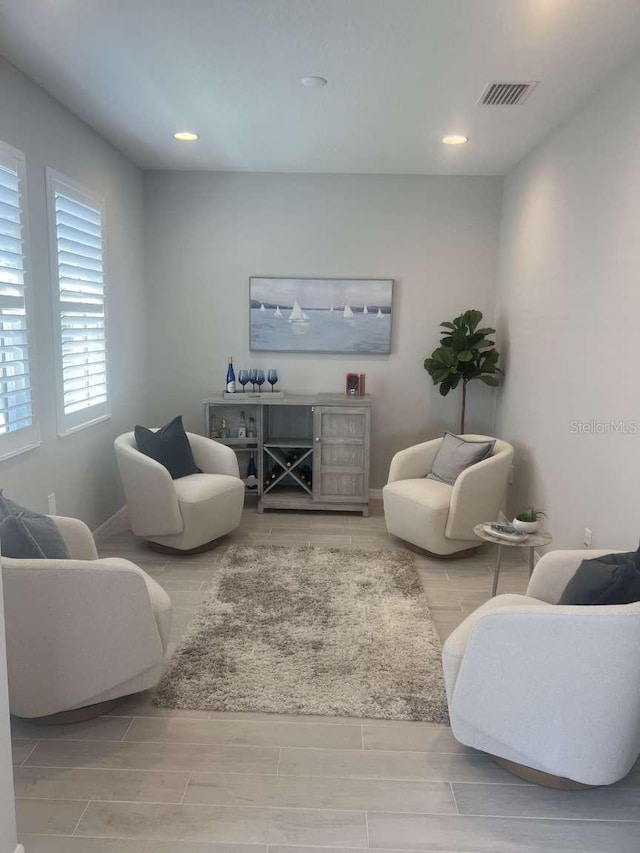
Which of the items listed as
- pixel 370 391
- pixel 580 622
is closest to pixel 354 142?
pixel 370 391

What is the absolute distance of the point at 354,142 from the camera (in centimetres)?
434

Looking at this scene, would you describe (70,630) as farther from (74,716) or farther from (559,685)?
(559,685)

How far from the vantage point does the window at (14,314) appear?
314 cm

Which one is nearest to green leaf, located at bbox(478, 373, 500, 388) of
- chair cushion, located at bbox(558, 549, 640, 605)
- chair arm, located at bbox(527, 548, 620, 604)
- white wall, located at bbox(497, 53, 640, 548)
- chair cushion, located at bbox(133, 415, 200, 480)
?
white wall, located at bbox(497, 53, 640, 548)

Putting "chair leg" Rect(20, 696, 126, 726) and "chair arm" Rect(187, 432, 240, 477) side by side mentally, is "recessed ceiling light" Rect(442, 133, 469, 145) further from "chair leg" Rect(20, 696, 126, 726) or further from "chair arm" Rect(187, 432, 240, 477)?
"chair leg" Rect(20, 696, 126, 726)

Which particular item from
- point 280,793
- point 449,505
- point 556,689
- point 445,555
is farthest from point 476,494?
point 280,793

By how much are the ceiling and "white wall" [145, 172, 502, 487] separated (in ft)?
2.79

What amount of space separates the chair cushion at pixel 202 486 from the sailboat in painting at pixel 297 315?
1.63 meters

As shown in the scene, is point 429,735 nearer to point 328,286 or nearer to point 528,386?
point 528,386

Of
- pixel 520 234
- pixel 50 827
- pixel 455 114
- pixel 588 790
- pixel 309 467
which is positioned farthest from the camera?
pixel 309 467

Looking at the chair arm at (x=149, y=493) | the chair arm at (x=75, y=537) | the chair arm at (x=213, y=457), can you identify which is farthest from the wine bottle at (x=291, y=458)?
the chair arm at (x=75, y=537)

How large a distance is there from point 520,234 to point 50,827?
4.51 metres

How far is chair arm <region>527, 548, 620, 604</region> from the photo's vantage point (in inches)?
101

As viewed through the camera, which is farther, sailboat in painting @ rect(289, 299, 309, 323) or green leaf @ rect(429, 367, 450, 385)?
sailboat in painting @ rect(289, 299, 309, 323)
